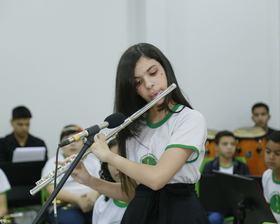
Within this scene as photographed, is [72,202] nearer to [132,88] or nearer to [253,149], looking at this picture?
[132,88]

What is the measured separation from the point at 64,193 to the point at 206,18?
134 inches

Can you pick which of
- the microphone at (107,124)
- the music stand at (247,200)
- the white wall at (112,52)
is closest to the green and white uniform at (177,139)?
the microphone at (107,124)

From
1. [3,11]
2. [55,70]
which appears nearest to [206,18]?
[55,70]

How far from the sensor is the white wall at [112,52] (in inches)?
212

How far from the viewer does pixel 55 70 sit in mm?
5492

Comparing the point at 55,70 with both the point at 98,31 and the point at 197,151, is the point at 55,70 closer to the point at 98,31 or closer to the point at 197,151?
the point at 98,31

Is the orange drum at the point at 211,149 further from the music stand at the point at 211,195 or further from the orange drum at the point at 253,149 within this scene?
the music stand at the point at 211,195

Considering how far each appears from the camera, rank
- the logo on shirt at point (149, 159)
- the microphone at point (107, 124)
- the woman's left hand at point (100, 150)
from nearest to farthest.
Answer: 1. the microphone at point (107, 124)
2. the woman's left hand at point (100, 150)
3. the logo on shirt at point (149, 159)

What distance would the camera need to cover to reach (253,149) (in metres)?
5.44

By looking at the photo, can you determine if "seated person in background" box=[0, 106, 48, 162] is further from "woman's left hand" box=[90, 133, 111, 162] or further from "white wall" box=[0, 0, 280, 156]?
"woman's left hand" box=[90, 133, 111, 162]

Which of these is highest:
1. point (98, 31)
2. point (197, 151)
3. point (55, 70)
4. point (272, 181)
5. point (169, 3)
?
point (169, 3)

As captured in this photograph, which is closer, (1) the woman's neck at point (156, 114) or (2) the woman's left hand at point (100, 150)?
Result: (2) the woman's left hand at point (100, 150)

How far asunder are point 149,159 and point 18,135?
3.58m

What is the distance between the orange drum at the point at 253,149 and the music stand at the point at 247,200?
2633mm
